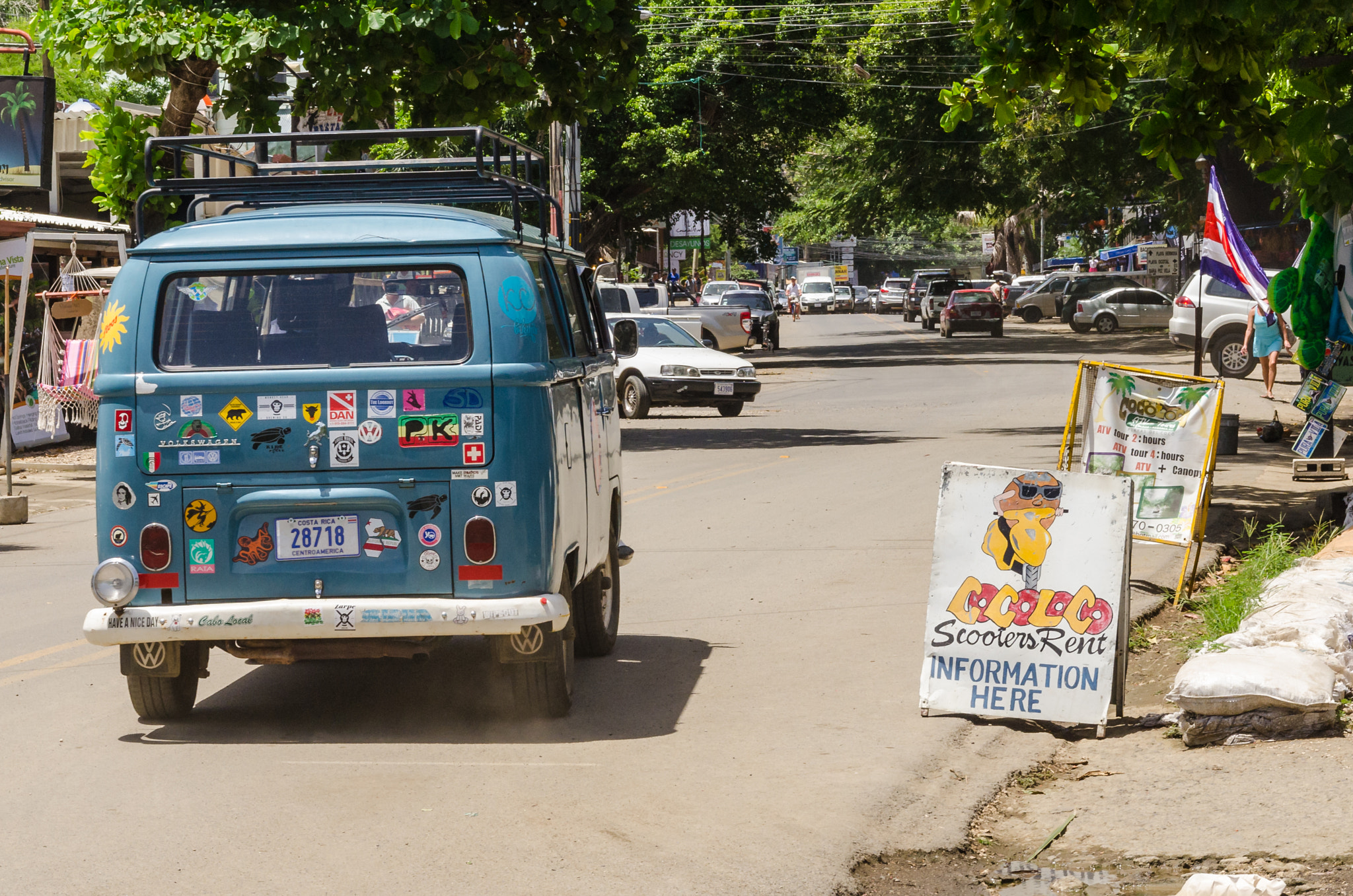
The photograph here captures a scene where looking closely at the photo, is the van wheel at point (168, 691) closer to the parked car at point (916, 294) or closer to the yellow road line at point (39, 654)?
the yellow road line at point (39, 654)

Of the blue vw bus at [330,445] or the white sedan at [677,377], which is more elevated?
the blue vw bus at [330,445]

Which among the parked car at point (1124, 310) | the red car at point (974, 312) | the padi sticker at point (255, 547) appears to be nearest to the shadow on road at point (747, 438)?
the padi sticker at point (255, 547)

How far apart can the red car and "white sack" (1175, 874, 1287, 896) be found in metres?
46.6

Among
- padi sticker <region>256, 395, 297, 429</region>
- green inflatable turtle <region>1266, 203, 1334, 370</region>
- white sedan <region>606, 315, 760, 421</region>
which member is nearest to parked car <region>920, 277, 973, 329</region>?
white sedan <region>606, 315, 760, 421</region>

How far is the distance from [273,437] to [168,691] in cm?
130

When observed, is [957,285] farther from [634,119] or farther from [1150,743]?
[1150,743]

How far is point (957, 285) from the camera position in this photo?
5944cm

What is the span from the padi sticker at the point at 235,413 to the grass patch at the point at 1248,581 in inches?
178

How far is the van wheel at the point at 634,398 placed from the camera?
22969 millimetres

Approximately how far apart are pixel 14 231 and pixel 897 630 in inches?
572

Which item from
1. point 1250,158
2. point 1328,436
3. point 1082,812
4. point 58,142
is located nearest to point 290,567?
point 1082,812

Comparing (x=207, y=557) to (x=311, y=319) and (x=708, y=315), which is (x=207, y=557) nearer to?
(x=311, y=319)

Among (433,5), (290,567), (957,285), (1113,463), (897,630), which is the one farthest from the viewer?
(957,285)

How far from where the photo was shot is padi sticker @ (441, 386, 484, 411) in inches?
239
